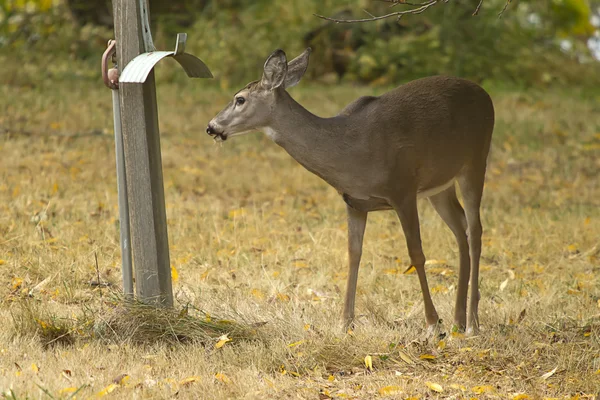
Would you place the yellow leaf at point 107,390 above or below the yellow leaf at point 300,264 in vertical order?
above

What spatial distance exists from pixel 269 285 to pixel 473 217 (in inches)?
61.1

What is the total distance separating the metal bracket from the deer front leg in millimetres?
1269

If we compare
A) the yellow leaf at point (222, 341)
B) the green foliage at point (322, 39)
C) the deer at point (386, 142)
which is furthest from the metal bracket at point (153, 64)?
the green foliage at point (322, 39)

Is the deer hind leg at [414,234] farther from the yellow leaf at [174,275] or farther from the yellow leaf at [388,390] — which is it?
the yellow leaf at [174,275]

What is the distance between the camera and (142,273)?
5.22 meters

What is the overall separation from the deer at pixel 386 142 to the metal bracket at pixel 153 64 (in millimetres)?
293

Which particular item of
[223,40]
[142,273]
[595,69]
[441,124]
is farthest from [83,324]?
[595,69]

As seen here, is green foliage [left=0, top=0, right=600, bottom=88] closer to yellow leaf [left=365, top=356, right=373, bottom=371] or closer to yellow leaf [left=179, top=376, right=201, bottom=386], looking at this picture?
yellow leaf [left=365, top=356, right=373, bottom=371]

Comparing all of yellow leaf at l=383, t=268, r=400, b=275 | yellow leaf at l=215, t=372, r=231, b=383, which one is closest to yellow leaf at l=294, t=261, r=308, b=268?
yellow leaf at l=383, t=268, r=400, b=275

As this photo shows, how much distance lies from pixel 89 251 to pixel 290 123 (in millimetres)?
2361

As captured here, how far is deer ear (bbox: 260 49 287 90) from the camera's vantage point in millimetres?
5021

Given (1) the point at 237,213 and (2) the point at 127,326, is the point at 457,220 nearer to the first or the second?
(2) the point at 127,326

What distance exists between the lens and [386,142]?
528 centimetres

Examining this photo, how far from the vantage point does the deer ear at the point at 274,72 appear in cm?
502
